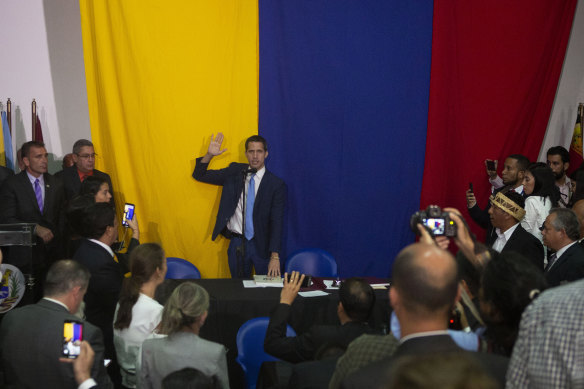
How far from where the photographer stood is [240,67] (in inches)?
221

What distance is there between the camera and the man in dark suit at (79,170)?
5164 mm

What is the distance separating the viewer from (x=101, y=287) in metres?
3.43

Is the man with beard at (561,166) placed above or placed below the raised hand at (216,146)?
below

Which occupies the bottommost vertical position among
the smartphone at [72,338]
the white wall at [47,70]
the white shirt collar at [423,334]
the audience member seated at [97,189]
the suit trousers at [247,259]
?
the suit trousers at [247,259]

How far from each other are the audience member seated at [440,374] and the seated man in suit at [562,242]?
307cm

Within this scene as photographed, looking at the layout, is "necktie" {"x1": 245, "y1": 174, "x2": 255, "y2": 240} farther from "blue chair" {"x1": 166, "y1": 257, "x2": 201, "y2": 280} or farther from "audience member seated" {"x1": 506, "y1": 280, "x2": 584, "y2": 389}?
"audience member seated" {"x1": 506, "y1": 280, "x2": 584, "y2": 389}

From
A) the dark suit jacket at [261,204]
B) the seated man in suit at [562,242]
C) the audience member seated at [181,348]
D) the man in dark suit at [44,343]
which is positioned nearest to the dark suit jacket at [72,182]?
the dark suit jacket at [261,204]

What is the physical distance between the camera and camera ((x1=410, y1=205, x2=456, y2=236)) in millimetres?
2492

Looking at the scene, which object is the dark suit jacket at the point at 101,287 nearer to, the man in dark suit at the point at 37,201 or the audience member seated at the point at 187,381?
the audience member seated at the point at 187,381

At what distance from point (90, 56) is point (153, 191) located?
4.39 feet

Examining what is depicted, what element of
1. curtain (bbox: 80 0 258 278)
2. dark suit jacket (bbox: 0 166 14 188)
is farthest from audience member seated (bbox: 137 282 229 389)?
dark suit jacket (bbox: 0 166 14 188)

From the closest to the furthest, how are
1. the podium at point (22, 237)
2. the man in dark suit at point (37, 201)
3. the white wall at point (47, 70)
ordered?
the podium at point (22, 237) < the man in dark suit at point (37, 201) < the white wall at point (47, 70)

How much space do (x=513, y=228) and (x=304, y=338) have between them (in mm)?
2235

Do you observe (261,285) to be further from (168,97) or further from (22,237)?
(168,97)
